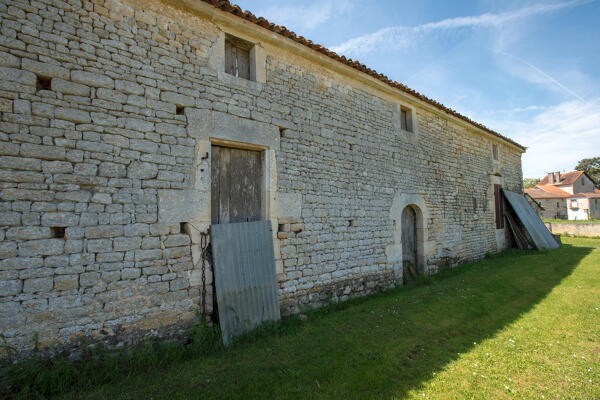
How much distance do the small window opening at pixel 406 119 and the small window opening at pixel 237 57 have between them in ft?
15.2

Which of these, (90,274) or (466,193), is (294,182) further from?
(466,193)

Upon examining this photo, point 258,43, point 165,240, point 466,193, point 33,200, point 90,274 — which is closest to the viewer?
point 33,200

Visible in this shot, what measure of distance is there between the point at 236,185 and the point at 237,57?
7.24 ft

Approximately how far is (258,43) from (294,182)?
97.0 inches

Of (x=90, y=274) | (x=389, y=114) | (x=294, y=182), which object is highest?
(x=389, y=114)

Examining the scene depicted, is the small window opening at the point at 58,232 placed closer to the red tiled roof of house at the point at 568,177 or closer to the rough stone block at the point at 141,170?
the rough stone block at the point at 141,170

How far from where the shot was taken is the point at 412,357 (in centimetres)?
348

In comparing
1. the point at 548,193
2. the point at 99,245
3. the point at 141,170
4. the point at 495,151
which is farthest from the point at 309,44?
the point at 548,193

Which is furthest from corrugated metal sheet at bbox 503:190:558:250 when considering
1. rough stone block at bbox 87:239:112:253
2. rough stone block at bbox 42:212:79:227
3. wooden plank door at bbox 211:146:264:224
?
rough stone block at bbox 42:212:79:227

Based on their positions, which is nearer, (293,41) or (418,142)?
(293,41)

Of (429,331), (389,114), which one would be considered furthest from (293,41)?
(429,331)

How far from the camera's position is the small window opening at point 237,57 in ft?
15.0

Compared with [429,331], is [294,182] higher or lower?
higher

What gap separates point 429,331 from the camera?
13.8 feet
